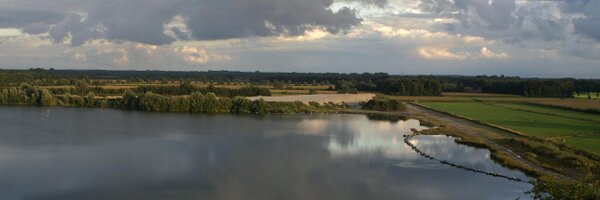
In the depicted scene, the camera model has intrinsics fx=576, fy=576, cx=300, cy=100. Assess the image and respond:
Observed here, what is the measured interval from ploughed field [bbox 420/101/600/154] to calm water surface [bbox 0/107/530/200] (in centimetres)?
607

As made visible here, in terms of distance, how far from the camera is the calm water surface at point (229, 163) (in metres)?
19.5

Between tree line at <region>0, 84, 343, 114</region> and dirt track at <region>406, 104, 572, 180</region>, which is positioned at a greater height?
tree line at <region>0, 84, 343, 114</region>

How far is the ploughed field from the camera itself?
32.4m

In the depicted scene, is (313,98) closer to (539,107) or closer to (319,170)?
(539,107)

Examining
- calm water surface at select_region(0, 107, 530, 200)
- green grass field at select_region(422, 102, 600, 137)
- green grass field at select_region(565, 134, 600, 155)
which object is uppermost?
green grass field at select_region(565, 134, 600, 155)

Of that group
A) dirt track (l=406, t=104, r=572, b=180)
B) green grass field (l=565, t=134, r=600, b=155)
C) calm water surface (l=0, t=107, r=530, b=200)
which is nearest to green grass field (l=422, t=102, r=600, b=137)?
dirt track (l=406, t=104, r=572, b=180)

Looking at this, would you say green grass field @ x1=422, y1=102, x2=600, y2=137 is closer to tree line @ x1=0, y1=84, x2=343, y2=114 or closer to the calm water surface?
the calm water surface

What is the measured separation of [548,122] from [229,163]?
89.8ft

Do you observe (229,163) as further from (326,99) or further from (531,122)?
(326,99)

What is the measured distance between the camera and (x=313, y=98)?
211ft

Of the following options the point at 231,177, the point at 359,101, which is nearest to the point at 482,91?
the point at 359,101

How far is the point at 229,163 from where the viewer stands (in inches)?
967

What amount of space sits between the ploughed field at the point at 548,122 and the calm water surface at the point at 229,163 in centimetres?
607

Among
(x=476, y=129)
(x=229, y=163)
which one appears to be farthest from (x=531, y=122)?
(x=229, y=163)
